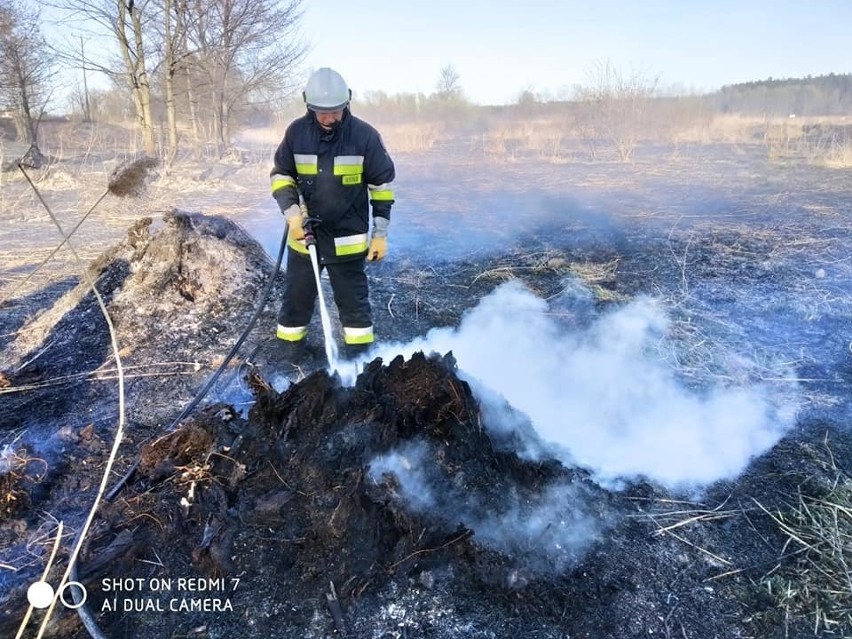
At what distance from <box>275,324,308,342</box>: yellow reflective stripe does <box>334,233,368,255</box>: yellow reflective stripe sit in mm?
802

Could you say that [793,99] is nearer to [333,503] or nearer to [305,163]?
[305,163]

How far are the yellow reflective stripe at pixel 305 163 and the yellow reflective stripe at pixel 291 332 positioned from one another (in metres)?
1.27

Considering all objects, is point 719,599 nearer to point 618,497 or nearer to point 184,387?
point 618,497

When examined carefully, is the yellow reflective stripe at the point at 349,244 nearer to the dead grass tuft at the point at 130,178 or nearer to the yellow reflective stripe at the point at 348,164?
the yellow reflective stripe at the point at 348,164

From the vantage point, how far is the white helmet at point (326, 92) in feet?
11.4

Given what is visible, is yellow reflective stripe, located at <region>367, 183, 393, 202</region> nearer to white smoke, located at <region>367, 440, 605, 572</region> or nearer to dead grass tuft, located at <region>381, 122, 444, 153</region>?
white smoke, located at <region>367, 440, 605, 572</region>

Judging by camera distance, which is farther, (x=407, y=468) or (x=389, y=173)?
(x=389, y=173)

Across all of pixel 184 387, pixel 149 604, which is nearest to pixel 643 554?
pixel 149 604

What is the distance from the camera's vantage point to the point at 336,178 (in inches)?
149

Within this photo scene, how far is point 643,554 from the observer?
2656 mm

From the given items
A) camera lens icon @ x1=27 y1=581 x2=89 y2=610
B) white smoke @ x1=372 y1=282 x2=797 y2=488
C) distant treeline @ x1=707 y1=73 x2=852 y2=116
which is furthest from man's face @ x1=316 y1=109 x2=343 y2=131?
distant treeline @ x1=707 y1=73 x2=852 y2=116

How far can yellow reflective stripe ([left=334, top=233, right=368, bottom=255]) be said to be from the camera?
12.9 feet

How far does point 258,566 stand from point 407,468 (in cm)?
82

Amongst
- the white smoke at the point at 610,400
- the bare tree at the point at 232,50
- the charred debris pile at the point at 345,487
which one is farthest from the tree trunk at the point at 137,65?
the charred debris pile at the point at 345,487
